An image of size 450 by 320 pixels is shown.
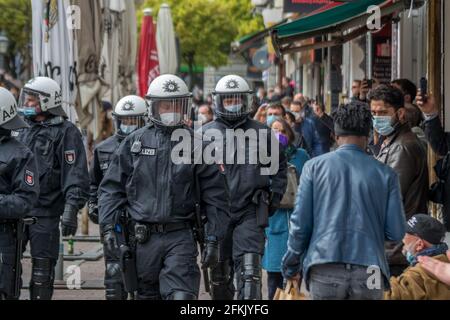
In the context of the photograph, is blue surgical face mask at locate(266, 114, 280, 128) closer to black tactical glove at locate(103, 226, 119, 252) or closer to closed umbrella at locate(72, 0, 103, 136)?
closed umbrella at locate(72, 0, 103, 136)

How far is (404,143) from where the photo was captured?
8500 millimetres

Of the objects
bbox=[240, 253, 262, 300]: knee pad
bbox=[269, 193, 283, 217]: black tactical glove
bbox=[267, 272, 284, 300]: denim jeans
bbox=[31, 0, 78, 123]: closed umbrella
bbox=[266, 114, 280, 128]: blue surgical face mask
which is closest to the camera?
bbox=[240, 253, 262, 300]: knee pad

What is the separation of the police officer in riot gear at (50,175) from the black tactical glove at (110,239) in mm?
1403

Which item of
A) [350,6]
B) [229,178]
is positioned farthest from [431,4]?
[229,178]

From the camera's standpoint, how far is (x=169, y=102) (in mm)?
8547

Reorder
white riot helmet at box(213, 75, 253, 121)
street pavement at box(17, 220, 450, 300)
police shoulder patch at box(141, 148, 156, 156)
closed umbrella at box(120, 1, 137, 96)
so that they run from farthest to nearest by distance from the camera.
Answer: closed umbrella at box(120, 1, 137, 96)
street pavement at box(17, 220, 450, 300)
white riot helmet at box(213, 75, 253, 121)
police shoulder patch at box(141, 148, 156, 156)

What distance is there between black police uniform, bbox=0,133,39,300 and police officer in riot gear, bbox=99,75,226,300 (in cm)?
55

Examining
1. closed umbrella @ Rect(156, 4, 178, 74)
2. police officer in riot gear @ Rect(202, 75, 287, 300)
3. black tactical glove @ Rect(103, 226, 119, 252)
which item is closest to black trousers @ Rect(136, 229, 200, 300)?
black tactical glove @ Rect(103, 226, 119, 252)

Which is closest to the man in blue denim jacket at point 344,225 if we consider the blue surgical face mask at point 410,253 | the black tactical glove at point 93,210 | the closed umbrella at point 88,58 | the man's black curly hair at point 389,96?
the blue surgical face mask at point 410,253

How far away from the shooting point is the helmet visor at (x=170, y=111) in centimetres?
840

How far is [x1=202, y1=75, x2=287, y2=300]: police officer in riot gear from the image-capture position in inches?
387

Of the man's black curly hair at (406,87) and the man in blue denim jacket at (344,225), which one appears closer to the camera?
the man in blue denim jacket at (344,225)

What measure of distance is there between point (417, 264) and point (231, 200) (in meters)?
3.02

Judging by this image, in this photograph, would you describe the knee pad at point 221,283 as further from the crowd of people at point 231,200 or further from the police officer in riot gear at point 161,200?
the police officer in riot gear at point 161,200
